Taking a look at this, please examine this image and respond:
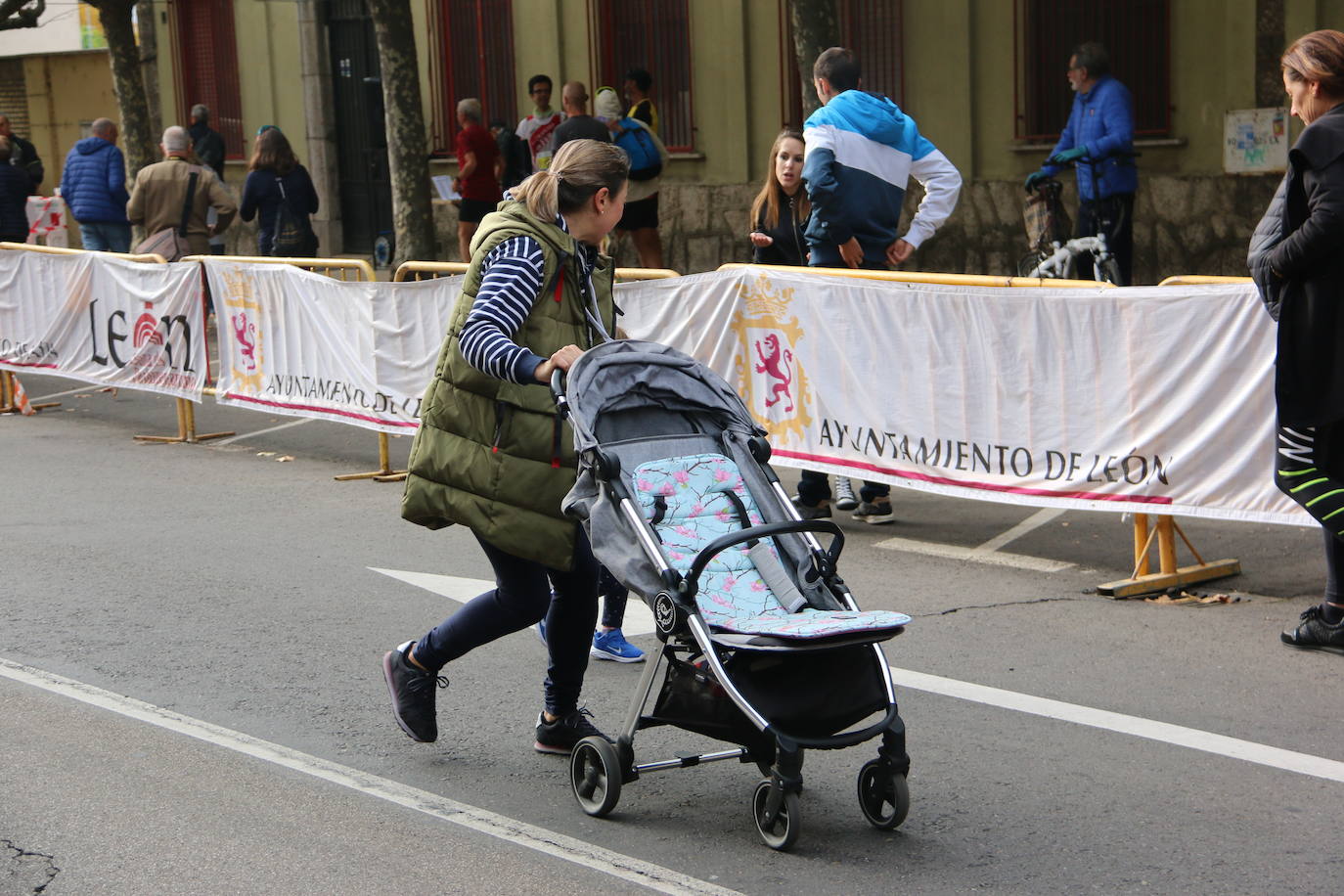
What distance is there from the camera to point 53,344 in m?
13.6

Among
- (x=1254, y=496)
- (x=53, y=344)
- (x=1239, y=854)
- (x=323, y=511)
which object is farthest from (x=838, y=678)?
(x=53, y=344)

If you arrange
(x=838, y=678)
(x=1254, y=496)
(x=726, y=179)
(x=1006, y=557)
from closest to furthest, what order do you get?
(x=838, y=678)
(x=1254, y=496)
(x=1006, y=557)
(x=726, y=179)

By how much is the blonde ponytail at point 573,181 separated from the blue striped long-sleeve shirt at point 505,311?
0.40 ft

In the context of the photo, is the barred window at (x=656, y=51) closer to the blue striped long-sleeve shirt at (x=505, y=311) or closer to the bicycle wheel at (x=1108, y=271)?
the bicycle wheel at (x=1108, y=271)

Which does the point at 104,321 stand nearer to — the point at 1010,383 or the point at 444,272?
the point at 444,272

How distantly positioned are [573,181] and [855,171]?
4.24 meters

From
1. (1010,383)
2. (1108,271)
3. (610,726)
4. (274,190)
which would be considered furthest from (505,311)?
(274,190)

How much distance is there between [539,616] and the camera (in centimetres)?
514

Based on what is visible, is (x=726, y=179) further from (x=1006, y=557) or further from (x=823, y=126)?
(x=1006, y=557)

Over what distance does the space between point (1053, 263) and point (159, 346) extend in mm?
6806

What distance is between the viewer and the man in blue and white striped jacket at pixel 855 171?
8.82 m

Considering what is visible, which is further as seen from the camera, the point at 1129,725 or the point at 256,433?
the point at 256,433

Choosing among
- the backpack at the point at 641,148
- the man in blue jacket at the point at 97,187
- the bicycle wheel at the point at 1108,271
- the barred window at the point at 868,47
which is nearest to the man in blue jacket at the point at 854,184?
the bicycle wheel at the point at 1108,271

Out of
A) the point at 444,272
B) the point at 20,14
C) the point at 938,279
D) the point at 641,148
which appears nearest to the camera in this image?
the point at 938,279
